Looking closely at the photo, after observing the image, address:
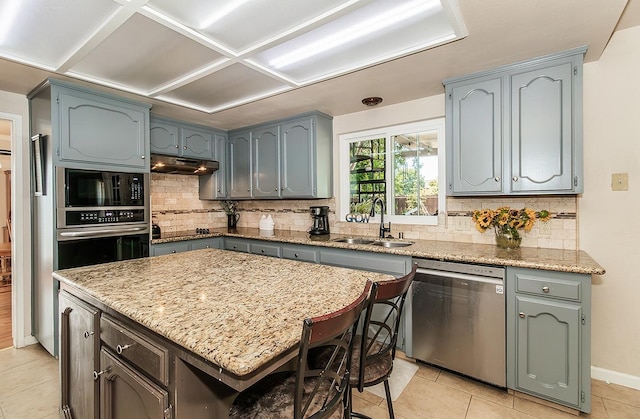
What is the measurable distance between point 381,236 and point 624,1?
2242mm

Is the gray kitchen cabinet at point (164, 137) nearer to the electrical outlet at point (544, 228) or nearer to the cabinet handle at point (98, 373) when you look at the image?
the cabinet handle at point (98, 373)

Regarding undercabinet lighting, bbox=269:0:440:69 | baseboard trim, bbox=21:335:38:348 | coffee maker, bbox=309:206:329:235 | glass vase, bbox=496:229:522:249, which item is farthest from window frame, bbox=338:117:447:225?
baseboard trim, bbox=21:335:38:348

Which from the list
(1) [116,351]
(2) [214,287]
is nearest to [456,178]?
(2) [214,287]

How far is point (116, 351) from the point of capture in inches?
48.4

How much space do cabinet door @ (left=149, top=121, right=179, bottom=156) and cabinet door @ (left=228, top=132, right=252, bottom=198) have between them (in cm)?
73

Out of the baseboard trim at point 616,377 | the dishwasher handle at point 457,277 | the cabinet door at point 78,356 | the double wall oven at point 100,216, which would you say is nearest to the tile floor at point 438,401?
the baseboard trim at point 616,377

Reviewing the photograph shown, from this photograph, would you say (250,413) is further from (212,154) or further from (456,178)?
(212,154)

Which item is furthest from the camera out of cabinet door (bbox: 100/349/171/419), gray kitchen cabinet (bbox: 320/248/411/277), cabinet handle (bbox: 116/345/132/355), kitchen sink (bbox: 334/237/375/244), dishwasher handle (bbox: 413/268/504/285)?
kitchen sink (bbox: 334/237/375/244)

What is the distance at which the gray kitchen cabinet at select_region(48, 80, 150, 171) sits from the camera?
2.49 metres

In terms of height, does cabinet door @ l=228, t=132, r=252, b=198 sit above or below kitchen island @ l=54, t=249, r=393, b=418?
above

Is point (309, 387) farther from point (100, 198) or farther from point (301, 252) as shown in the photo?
point (100, 198)

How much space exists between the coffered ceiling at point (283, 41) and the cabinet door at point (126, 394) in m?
1.69

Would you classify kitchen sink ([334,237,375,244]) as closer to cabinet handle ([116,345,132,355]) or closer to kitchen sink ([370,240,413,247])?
kitchen sink ([370,240,413,247])

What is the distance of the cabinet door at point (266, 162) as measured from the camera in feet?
12.0
